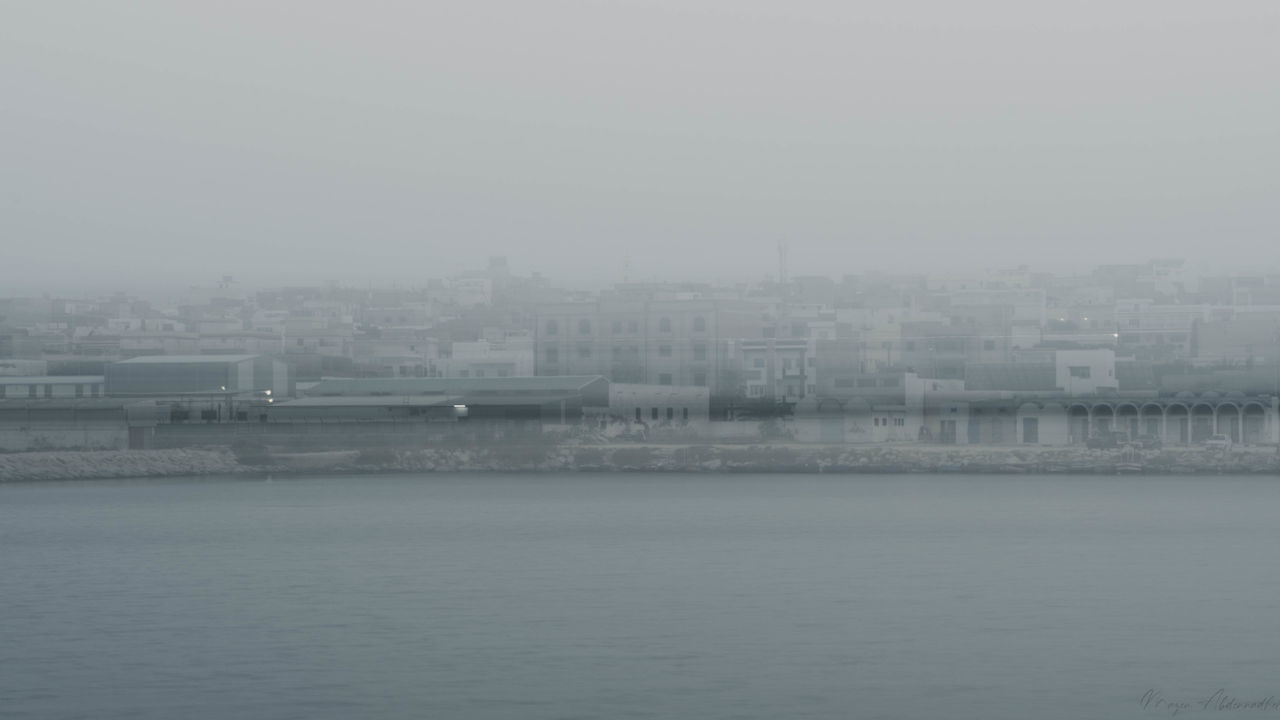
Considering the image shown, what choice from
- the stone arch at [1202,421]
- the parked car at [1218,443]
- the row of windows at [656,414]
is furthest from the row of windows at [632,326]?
the parked car at [1218,443]

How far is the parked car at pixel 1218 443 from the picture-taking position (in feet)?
68.3

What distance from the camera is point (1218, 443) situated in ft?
68.9

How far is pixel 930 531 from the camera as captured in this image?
12.5 meters

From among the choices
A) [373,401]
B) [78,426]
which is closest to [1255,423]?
[373,401]

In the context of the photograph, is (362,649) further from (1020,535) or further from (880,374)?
(880,374)

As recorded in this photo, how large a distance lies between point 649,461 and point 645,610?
46.2 ft

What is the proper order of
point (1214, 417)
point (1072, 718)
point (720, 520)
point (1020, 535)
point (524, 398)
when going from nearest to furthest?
point (1072, 718) → point (1020, 535) → point (720, 520) → point (1214, 417) → point (524, 398)

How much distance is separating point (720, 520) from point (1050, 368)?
41.1 feet

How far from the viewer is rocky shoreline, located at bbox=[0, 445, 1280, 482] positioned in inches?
810

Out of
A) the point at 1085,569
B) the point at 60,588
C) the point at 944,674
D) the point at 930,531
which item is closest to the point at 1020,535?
the point at 930,531

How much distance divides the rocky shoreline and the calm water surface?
5.07m

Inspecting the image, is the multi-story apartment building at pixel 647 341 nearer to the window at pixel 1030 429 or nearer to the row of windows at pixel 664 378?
the row of windows at pixel 664 378

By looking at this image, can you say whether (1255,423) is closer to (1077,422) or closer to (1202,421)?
(1202,421)

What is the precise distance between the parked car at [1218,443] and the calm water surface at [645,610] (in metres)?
5.60
